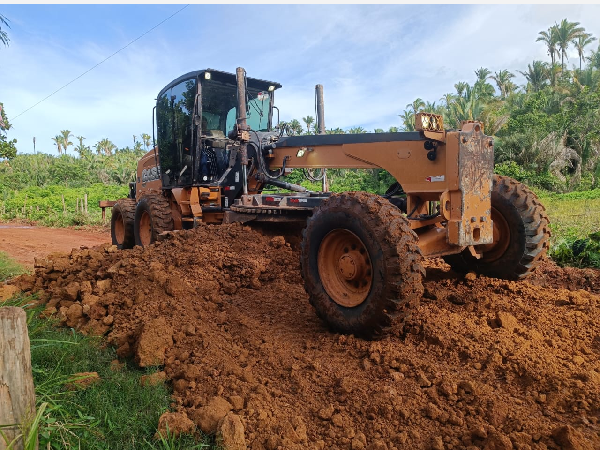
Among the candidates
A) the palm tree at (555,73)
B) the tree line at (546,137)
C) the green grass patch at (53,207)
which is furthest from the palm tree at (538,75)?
the green grass patch at (53,207)

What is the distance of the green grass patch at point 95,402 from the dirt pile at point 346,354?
0.65ft

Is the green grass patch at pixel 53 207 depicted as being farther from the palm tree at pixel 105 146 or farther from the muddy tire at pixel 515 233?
the palm tree at pixel 105 146

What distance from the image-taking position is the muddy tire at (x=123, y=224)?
9102 millimetres

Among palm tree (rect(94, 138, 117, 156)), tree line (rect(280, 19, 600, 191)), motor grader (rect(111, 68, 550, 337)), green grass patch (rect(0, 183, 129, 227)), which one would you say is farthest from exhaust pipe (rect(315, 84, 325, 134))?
palm tree (rect(94, 138, 117, 156))

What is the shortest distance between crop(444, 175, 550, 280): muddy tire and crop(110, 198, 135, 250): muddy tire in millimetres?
6544

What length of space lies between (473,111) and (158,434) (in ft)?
107

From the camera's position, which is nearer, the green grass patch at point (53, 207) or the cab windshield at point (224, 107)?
the cab windshield at point (224, 107)

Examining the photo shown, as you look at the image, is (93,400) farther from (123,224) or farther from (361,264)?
(123,224)

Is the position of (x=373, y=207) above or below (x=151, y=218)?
above

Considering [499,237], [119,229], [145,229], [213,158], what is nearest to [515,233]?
[499,237]

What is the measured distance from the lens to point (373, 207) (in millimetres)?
3844

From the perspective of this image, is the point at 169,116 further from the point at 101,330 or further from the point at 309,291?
the point at 309,291

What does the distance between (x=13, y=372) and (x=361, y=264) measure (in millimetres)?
2594

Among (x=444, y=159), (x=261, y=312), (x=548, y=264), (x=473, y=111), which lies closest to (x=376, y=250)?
(x=444, y=159)
